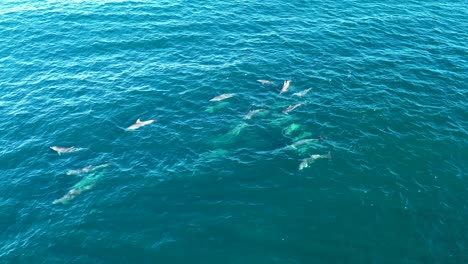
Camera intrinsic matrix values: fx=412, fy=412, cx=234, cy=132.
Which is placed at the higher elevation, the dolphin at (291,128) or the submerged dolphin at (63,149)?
the dolphin at (291,128)

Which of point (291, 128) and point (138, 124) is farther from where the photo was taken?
point (138, 124)

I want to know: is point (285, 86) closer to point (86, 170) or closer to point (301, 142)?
point (301, 142)

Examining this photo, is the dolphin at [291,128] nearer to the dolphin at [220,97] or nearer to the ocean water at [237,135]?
the ocean water at [237,135]

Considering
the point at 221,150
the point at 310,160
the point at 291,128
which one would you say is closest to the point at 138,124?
the point at 221,150

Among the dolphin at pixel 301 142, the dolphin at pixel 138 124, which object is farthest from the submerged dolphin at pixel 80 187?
the dolphin at pixel 301 142

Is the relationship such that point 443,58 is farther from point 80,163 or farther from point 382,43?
point 80,163

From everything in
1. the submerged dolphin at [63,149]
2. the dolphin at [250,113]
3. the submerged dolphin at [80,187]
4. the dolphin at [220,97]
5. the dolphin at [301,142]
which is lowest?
the submerged dolphin at [80,187]
